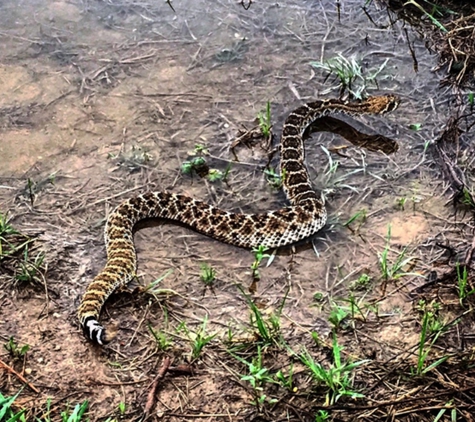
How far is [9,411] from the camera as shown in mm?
4672

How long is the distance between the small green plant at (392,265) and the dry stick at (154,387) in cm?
184

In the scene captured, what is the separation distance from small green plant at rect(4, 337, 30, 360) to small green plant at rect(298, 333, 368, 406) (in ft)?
6.29

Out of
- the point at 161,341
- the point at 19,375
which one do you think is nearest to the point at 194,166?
the point at 161,341

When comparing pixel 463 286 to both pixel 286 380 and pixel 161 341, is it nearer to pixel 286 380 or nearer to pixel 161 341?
pixel 286 380

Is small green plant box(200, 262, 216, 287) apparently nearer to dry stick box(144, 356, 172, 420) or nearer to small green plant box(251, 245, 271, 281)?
small green plant box(251, 245, 271, 281)

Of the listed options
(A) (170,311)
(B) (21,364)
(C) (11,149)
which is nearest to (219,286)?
(A) (170,311)

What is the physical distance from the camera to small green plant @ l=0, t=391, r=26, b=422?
14.8 feet

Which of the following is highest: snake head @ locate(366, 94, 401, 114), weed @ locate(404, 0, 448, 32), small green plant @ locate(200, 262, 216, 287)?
weed @ locate(404, 0, 448, 32)

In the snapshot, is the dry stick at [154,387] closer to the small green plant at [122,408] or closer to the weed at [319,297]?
the small green plant at [122,408]

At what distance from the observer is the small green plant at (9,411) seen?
4512 mm

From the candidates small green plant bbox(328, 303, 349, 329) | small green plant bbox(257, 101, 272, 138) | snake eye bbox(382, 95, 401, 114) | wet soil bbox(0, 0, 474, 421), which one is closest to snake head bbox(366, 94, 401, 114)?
snake eye bbox(382, 95, 401, 114)

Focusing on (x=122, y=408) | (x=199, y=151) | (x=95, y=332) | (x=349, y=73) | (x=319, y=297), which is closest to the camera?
(x=122, y=408)

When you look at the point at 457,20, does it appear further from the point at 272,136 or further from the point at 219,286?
the point at 219,286

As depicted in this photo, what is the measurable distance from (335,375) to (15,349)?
222 cm
